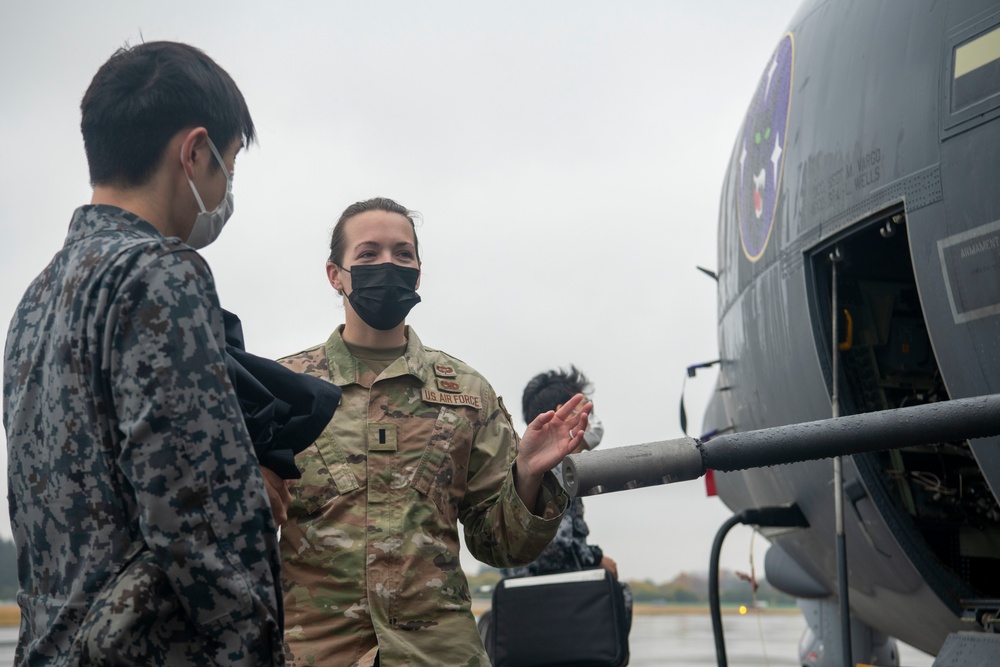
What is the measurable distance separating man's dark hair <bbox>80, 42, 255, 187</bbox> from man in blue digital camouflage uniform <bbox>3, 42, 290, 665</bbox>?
0.48ft

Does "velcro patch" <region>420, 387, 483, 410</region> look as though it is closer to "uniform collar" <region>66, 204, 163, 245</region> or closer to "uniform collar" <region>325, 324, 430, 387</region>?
"uniform collar" <region>325, 324, 430, 387</region>

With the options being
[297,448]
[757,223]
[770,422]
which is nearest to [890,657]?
[770,422]

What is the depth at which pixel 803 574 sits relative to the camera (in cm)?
646

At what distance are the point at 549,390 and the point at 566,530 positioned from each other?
0.71 meters

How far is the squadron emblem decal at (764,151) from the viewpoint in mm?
4555

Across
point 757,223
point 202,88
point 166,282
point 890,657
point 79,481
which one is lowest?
point 890,657

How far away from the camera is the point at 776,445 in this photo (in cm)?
208

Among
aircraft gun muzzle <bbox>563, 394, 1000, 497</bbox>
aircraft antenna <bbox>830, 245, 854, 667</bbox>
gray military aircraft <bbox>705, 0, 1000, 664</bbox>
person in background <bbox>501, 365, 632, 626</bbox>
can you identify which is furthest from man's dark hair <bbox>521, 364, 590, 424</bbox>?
aircraft gun muzzle <bbox>563, 394, 1000, 497</bbox>

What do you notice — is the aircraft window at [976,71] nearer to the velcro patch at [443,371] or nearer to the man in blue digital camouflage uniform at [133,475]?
the velcro patch at [443,371]

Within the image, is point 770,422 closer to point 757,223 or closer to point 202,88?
point 757,223

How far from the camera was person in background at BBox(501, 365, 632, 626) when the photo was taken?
16.0ft

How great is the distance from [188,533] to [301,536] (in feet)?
4.10

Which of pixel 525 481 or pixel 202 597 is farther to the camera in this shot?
pixel 525 481

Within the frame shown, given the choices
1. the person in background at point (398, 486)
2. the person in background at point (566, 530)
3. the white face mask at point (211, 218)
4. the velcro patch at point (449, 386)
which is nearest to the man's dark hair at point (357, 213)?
the person in background at point (398, 486)
